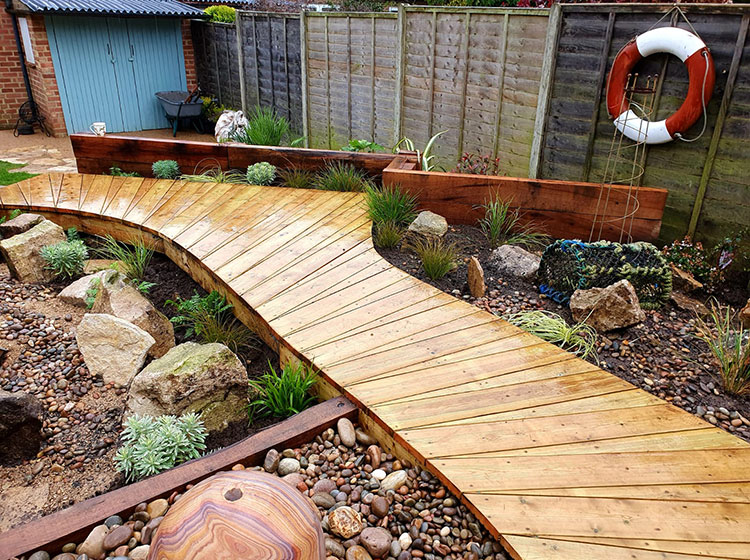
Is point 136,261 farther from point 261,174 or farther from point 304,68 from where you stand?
point 304,68

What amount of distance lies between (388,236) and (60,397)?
2.16 metres

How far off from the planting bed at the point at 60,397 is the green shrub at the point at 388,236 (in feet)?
3.93

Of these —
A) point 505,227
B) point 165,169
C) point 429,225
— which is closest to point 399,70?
point 165,169

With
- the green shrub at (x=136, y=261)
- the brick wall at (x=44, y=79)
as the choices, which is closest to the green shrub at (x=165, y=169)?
the green shrub at (x=136, y=261)

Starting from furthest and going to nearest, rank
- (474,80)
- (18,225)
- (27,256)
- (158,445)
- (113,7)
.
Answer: (113,7) < (474,80) < (18,225) < (27,256) < (158,445)

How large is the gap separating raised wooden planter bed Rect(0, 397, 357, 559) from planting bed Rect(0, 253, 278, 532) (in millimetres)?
354

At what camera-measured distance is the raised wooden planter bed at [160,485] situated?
181 cm

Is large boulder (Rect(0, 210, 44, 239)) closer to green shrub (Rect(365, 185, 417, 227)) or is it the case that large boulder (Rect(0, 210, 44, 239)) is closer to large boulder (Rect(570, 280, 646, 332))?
green shrub (Rect(365, 185, 417, 227))

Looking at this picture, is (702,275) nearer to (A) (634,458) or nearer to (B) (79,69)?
(A) (634,458)

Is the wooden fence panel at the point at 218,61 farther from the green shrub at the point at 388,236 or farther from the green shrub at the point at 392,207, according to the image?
the green shrub at the point at 388,236

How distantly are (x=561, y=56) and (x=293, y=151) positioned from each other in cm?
244

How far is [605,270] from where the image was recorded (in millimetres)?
3316

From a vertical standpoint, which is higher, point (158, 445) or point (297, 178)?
point (297, 178)

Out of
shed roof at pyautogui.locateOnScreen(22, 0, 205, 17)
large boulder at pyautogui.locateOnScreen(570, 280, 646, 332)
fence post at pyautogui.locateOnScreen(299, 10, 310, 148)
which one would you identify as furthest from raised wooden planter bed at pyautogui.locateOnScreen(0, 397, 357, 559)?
shed roof at pyautogui.locateOnScreen(22, 0, 205, 17)
